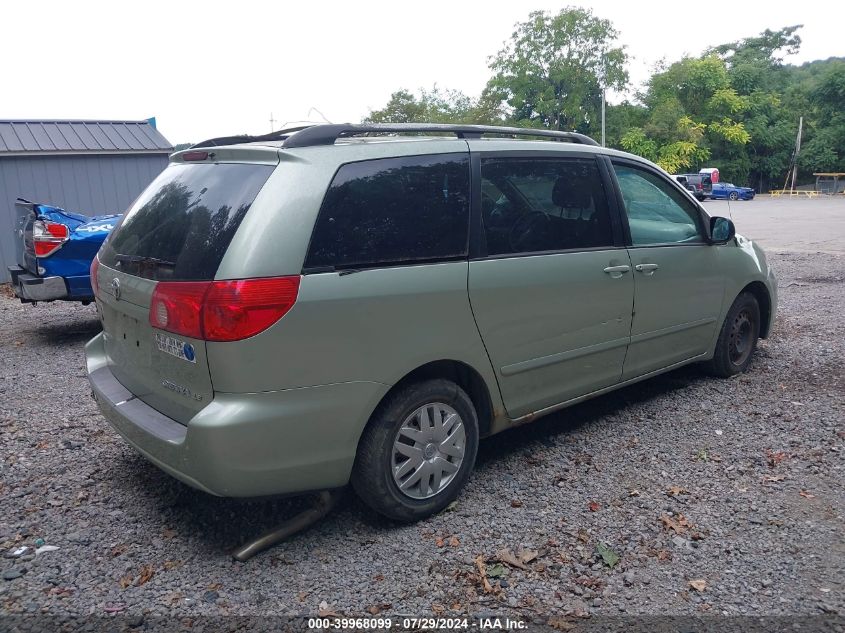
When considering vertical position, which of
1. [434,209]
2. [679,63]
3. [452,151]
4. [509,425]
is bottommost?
[509,425]

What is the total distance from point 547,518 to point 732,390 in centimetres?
245

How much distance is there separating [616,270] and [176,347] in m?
2.54

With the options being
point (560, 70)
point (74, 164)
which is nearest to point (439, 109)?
point (560, 70)

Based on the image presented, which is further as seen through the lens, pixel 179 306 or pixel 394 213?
pixel 394 213

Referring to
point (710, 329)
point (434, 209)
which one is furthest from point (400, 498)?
point (710, 329)

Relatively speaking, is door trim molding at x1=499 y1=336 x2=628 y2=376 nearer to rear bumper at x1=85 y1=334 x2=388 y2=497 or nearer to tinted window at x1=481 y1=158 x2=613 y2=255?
tinted window at x1=481 y1=158 x2=613 y2=255

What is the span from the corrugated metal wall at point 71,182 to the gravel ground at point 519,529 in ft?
26.3

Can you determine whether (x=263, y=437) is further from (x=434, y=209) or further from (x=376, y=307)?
(x=434, y=209)

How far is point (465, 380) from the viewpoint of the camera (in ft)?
11.6

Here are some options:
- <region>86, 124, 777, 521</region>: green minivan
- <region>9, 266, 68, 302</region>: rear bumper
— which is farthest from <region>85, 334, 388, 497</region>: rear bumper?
<region>9, 266, 68, 302</region>: rear bumper

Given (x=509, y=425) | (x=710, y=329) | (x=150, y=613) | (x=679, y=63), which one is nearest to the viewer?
(x=150, y=613)

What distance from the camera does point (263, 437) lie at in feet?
9.12

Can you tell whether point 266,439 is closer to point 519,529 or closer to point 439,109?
point 519,529

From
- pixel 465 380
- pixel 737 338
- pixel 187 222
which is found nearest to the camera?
pixel 187 222
